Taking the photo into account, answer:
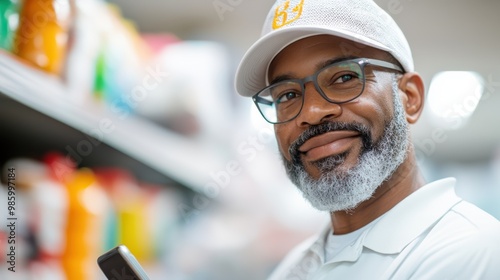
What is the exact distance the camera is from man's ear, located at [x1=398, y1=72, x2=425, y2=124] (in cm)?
132

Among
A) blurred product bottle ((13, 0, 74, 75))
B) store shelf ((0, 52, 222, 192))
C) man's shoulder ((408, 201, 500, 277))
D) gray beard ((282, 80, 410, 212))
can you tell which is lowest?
man's shoulder ((408, 201, 500, 277))

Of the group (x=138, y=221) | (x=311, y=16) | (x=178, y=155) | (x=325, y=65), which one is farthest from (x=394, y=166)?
(x=138, y=221)

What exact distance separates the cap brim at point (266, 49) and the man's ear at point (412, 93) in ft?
0.45

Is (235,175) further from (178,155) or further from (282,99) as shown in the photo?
(282,99)

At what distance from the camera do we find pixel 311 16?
1.23 metres

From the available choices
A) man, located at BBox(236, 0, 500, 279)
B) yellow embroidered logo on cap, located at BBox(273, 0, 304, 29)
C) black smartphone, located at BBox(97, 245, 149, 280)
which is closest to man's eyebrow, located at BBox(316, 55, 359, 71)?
man, located at BBox(236, 0, 500, 279)

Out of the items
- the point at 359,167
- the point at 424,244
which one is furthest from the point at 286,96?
the point at 424,244

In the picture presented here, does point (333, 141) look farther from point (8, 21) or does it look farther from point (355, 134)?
point (8, 21)

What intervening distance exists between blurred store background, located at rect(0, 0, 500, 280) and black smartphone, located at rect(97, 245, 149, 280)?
67 cm

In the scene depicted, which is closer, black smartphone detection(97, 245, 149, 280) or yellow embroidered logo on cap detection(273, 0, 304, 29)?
black smartphone detection(97, 245, 149, 280)

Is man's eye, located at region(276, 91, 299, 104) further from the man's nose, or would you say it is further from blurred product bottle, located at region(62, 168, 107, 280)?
blurred product bottle, located at region(62, 168, 107, 280)

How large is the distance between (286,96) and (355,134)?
8.3 inches

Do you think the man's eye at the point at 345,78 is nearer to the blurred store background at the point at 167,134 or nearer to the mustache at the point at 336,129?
the mustache at the point at 336,129

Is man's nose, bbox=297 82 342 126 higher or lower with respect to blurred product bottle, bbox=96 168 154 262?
lower
